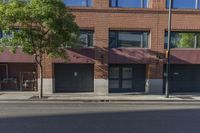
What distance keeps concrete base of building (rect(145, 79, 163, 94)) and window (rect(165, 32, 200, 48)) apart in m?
3.05

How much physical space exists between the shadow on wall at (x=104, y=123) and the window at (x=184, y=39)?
38.0ft

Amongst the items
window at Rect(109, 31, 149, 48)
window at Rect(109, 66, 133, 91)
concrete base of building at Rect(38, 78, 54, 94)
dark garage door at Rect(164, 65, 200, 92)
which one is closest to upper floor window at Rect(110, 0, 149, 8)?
window at Rect(109, 31, 149, 48)

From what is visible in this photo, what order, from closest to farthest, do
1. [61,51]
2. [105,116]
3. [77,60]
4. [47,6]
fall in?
1. [105,116]
2. [47,6]
3. [61,51]
4. [77,60]

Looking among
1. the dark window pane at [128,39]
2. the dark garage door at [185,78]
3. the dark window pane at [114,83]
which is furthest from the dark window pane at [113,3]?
the dark garage door at [185,78]

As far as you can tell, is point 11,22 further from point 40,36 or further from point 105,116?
point 105,116

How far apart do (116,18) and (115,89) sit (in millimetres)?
5522

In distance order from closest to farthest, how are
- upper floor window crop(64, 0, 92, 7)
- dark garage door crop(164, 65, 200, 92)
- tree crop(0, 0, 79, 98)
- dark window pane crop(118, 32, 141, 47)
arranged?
tree crop(0, 0, 79, 98)
upper floor window crop(64, 0, 92, 7)
dark window pane crop(118, 32, 141, 47)
dark garage door crop(164, 65, 200, 92)

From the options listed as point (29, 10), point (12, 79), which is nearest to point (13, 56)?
point (12, 79)

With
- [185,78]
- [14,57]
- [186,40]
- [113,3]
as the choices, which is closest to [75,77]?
[14,57]

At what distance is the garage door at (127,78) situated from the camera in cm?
2391

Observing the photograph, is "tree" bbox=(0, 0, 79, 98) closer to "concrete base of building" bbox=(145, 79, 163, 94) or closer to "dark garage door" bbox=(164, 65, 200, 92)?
"concrete base of building" bbox=(145, 79, 163, 94)

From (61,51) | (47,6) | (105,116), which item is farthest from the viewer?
(61,51)

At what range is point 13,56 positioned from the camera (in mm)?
22812

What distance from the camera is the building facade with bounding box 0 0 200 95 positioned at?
22766 millimetres
